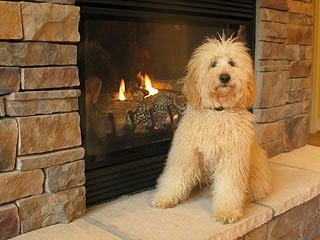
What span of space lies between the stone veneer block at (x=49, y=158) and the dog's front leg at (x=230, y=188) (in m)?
0.54

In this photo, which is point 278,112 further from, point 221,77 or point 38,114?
point 38,114

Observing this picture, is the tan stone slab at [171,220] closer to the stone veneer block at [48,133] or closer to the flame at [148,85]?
the stone veneer block at [48,133]

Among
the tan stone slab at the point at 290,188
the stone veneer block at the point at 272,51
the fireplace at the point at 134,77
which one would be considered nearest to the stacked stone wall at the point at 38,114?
the fireplace at the point at 134,77

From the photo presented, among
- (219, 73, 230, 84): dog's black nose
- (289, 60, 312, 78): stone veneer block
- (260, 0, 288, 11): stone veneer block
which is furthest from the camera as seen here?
(289, 60, 312, 78): stone veneer block

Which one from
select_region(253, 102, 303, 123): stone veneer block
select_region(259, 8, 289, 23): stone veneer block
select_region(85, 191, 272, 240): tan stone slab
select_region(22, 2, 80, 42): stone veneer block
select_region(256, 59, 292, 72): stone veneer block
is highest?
select_region(259, 8, 289, 23): stone veneer block

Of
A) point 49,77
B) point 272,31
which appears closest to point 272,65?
point 272,31

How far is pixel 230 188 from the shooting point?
60.5 inches

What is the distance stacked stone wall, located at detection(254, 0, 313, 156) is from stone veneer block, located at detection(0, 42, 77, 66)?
3.96 feet

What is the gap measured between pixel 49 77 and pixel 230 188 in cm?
78

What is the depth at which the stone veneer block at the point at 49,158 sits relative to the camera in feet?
4.37

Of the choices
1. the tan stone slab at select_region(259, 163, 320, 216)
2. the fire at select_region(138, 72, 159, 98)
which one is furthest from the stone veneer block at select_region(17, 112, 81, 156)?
the tan stone slab at select_region(259, 163, 320, 216)

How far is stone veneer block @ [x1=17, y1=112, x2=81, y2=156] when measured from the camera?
4.33 feet

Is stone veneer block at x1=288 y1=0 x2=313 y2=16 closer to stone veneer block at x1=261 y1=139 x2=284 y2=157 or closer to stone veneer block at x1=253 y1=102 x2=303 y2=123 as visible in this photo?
stone veneer block at x1=253 y1=102 x2=303 y2=123

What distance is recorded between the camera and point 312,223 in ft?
6.75
